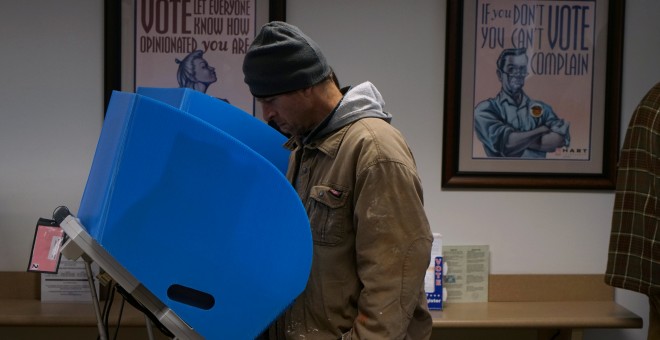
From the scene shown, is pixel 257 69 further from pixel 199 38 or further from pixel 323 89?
pixel 199 38

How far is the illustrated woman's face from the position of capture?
2.39m

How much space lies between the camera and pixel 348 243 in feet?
4.41

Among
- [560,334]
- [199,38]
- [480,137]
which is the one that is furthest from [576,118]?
[199,38]

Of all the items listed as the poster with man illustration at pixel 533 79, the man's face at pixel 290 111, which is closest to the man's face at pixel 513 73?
the poster with man illustration at pixel 533 79

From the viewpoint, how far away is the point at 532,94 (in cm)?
248

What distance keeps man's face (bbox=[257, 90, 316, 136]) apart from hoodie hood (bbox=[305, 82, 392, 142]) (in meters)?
0.03

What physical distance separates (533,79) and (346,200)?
1.40m

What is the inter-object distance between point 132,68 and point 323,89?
3.97 feet

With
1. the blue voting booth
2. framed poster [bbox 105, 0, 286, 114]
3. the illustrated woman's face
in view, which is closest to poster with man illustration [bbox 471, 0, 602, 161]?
framed poster [bbox 105, 0, 286, 114]

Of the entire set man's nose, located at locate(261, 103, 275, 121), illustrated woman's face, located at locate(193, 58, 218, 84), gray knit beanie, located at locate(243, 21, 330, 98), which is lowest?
man's nose, located at locate(261, 103, 275, 121)

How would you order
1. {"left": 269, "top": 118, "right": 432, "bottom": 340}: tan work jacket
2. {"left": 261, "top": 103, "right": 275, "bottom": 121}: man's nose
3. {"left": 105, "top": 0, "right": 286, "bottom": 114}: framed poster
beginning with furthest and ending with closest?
{"left": 105, "top": 0, "right": 286, "bottom": 114}: framed poster
{"left": 261, "top": 103, "right": 275, "bottom": 121}: man's nose
{"left": 269, "top": 118, "right": 432, "bottom": 340}: tan work jacket

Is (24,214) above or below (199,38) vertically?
below

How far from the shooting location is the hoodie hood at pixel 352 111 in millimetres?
1388

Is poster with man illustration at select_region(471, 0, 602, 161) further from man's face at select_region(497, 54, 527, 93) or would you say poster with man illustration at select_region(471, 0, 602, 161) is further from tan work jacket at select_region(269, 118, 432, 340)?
tan work jacket at select_region(269, 118, 432, 340)
